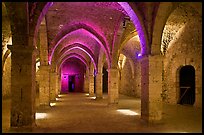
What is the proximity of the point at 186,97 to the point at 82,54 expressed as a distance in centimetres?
1107

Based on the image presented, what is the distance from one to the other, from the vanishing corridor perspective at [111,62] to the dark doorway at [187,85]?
51mm

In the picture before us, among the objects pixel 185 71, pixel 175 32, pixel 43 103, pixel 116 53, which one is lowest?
pixel 43 103

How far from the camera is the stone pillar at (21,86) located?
5930 mm

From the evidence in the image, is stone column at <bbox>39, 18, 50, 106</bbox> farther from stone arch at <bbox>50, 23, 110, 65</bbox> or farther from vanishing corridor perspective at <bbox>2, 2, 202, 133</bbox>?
stone arch at <bbox>50, 23, 110, 65</bbox>

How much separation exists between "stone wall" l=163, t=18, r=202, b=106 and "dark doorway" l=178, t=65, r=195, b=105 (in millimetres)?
393

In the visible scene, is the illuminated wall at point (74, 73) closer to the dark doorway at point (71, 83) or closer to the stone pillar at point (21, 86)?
the dark doorway at point (71, 83)

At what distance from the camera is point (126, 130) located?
5.79 metres

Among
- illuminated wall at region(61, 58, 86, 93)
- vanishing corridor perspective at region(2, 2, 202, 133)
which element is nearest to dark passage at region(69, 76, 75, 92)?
illuminated wall at region(61, 58, 86, 93)

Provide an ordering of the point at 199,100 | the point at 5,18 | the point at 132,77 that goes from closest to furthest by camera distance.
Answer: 1. the point at 5,18
2. the point at 199,100
3. the point at 132,77

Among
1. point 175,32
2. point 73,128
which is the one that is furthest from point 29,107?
point 175,32

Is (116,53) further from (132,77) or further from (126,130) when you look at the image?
(132,77)

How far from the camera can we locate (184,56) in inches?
468

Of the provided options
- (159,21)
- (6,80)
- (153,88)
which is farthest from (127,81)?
(159,21)

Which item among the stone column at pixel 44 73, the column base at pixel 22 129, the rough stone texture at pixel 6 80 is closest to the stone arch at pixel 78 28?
the stone column at pixel 44 73
